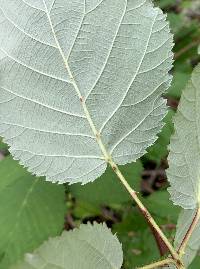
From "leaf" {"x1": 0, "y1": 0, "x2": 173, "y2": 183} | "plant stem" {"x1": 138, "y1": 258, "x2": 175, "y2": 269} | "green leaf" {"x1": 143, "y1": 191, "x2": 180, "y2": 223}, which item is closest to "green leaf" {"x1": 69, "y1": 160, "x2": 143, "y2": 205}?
"green leaf" {"x1": 143, "y1": 191, "x2": 180, "y2": 223}

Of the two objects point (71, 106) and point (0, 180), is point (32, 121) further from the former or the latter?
point (0, 180)

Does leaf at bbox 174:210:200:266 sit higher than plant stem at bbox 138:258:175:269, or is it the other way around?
leaf at bbox 174:210:200:266

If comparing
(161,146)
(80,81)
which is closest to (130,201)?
(161,146)

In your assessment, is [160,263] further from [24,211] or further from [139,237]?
[139,237]

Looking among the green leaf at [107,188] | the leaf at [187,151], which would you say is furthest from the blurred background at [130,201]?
the leaf at [187,151]

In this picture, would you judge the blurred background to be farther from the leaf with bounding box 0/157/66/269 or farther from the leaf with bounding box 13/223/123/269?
the leaf with bounding box 13/223/123/269

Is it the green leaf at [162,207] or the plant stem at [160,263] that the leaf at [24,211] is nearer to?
the green leaf at [162,207]
